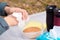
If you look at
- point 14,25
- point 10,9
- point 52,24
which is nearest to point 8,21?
point 14,25

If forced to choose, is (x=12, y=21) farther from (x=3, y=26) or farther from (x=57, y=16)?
(x=57, y=16)

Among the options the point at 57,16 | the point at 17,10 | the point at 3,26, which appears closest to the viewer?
the point at 57,16

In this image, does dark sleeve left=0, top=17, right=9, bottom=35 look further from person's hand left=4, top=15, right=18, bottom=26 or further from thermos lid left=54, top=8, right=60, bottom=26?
thermos lid left=54, top=8, right=60, bottom=26

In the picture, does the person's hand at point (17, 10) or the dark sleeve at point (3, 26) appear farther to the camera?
the person's hand at point (17, 10)

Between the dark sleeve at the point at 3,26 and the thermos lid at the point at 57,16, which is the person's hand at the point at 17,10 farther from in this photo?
the thermos lid at the point at 57,16

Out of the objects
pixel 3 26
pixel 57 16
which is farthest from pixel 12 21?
pixel 57 16

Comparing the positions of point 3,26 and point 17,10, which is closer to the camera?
point 3,26

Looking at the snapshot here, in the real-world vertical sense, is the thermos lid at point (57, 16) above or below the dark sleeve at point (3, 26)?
above

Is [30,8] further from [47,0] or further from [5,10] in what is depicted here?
[5,10]

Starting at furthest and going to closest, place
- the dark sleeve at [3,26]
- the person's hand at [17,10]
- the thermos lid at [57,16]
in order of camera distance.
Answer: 1. the person's hand at [17,10]
2. the dark sleeve at [3,26]
3. the thermos lid at [57,16]

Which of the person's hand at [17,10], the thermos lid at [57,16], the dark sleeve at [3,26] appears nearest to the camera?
the thermos lid at [57,16]

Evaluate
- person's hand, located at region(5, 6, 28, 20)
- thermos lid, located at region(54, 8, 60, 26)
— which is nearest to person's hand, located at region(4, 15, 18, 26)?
person's hand, located at region(5, 6, 28, 20)

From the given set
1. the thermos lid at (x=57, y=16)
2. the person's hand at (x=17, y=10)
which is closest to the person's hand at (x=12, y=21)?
the person's hand at (x=17, y=10)

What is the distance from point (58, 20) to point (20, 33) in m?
0.25
